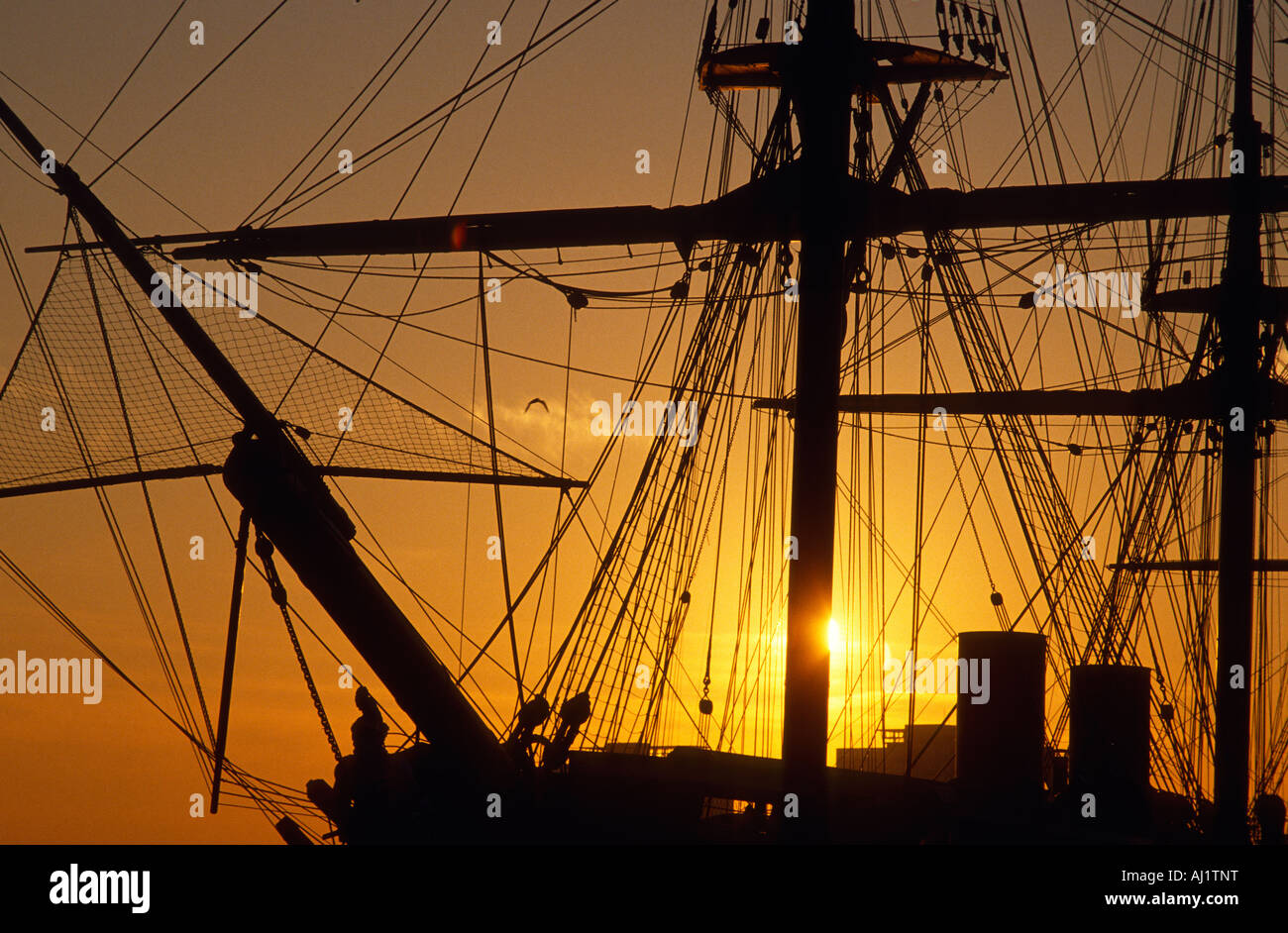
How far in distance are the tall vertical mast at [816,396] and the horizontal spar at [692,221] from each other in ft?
2.21

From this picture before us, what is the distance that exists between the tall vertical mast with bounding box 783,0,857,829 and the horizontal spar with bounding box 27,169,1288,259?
0.67 m

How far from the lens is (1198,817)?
1108 inches

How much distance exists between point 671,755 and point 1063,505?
410 inches

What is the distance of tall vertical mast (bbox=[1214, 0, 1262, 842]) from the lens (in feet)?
83.4

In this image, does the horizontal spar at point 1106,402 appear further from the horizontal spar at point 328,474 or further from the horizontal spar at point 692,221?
the horizontal spar at point 328,474

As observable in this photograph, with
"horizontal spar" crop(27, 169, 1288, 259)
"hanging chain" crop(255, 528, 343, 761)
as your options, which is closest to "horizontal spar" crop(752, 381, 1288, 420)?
"horizontal spar" crop(27, 169, 1288, 259)

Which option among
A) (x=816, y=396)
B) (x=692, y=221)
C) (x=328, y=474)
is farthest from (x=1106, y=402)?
(x=328, y=474)

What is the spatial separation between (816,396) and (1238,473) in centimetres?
1277

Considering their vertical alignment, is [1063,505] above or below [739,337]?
below

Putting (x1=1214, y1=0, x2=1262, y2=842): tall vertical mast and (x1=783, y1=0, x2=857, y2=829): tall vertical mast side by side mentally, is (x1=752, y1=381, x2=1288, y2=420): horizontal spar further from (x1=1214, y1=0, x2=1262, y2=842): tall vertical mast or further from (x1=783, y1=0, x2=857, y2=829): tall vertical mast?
(x1=783, y1=0, x2=857, y2=829): tall vertical mast

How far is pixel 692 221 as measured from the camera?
18859 mm

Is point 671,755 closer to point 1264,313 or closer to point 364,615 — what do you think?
point 364,615

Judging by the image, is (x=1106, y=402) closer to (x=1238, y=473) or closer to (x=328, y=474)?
(x=1238, y=473)
